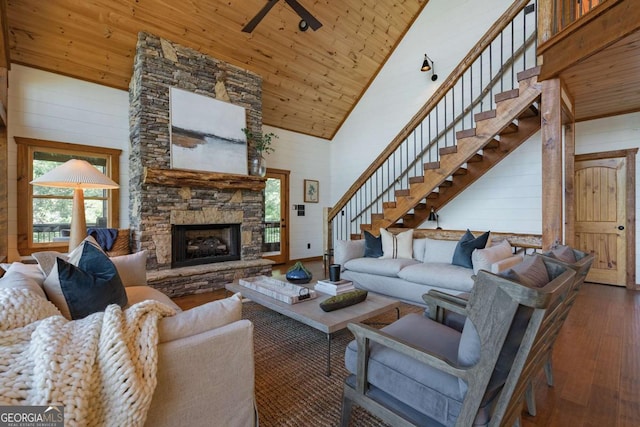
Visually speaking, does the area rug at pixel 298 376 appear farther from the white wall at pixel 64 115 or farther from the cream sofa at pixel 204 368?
the white wall at pixel 64 115

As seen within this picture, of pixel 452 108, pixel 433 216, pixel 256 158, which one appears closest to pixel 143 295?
pixel 256 158

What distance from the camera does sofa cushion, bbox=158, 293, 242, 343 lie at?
115cm

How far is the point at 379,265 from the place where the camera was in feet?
12.6

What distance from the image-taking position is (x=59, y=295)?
147cm

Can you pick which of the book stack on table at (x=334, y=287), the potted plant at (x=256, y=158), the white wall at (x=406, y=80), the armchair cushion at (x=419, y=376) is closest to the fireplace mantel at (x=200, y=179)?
the potted plant at (x=256, y=158)

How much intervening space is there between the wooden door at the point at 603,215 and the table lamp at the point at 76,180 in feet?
21.4

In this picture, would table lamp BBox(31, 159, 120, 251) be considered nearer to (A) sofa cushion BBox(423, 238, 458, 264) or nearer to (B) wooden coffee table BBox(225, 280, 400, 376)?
(B) wooden coffee table BBox(225, 280, 400, 376)

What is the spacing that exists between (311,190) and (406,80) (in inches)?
124

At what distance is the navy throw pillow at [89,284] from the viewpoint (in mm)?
1444

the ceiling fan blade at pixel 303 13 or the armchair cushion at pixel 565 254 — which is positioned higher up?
the ceiling fan blade at pixel 303 13

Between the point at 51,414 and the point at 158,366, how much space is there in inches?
11.9

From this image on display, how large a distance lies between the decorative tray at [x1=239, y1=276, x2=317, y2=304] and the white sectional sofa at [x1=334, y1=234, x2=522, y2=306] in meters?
1.39

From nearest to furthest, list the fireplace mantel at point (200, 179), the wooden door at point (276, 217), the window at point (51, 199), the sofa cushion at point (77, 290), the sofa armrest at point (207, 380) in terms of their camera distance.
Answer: the sofa armrest at point (207, 380), the sofa cushion at point (77, 290), the window at point (51, 199), the fireplace mantel at point (200, 179), the wooden door at point (276, 217)

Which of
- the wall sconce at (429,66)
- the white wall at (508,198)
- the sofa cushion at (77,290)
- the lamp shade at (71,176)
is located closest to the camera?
the sofa cushion at (77,290)
